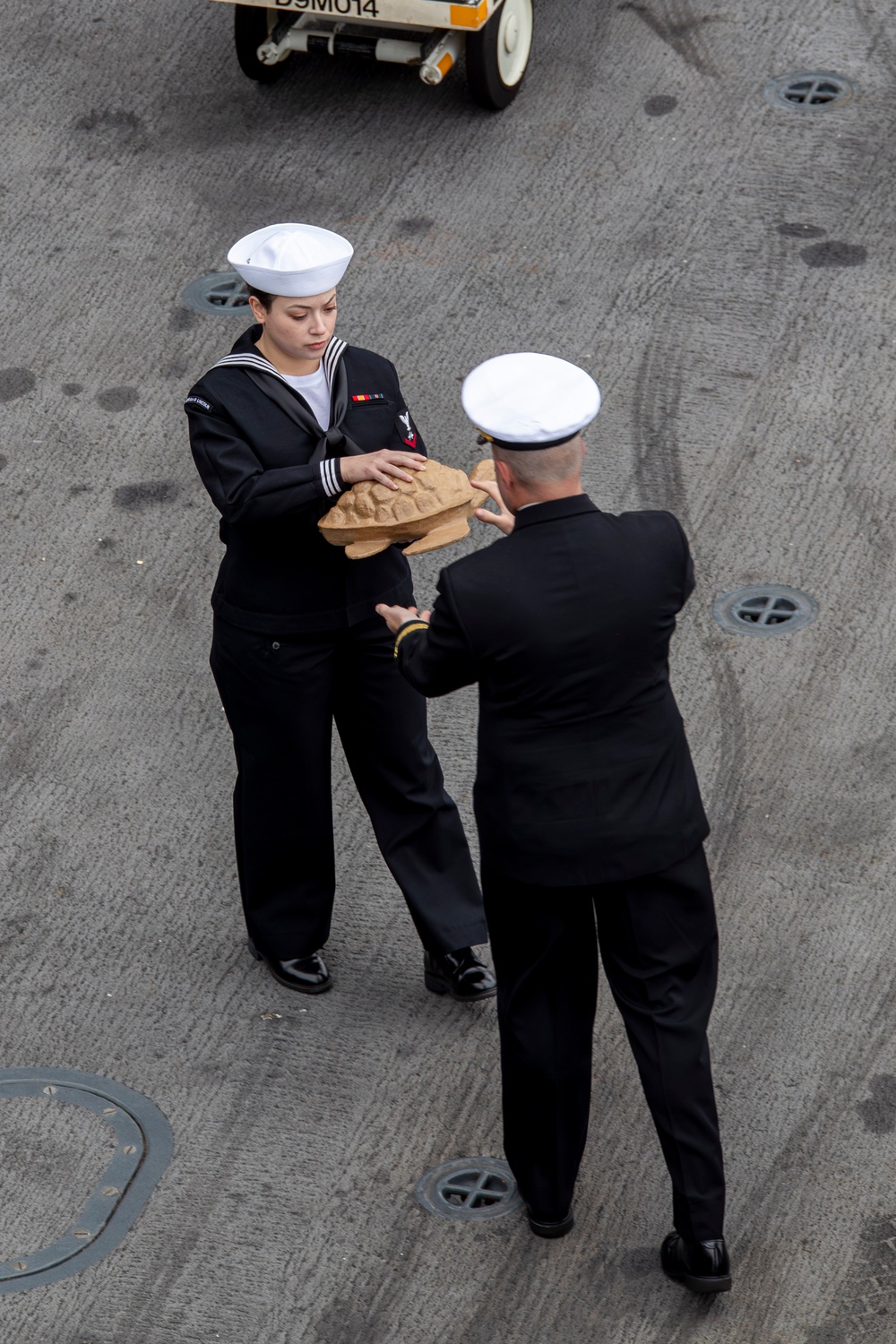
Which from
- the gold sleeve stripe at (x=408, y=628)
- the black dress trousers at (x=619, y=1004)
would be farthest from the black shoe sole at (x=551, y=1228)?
the gold sleeve stripe at (x=408, y=628)

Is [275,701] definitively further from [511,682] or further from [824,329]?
[824,329]

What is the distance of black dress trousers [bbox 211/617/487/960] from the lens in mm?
4621

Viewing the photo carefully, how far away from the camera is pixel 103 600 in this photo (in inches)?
249

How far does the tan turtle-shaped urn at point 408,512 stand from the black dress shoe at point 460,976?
1264 millimetres

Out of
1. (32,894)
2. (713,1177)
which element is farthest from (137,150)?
(713,1177)

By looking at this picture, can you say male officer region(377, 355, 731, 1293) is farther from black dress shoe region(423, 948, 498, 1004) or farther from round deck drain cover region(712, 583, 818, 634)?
round deck drain cover region(712, 583, 818, 634)

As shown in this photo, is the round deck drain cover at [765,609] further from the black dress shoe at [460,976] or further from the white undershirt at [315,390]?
the white undershirt at [315,390]

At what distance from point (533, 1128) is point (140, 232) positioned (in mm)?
5131

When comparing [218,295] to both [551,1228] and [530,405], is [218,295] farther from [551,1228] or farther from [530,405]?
[551,1228]

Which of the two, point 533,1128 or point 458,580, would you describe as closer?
point 458,580

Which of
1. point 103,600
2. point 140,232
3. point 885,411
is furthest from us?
point 140,232

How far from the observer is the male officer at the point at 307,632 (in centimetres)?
430

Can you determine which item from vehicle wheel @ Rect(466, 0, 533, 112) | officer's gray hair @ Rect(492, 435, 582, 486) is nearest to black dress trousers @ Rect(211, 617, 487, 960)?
officer's gray hair @ Rect(492, 435, 582, 486)

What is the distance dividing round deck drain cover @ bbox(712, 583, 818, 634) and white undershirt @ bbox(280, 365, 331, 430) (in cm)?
205
